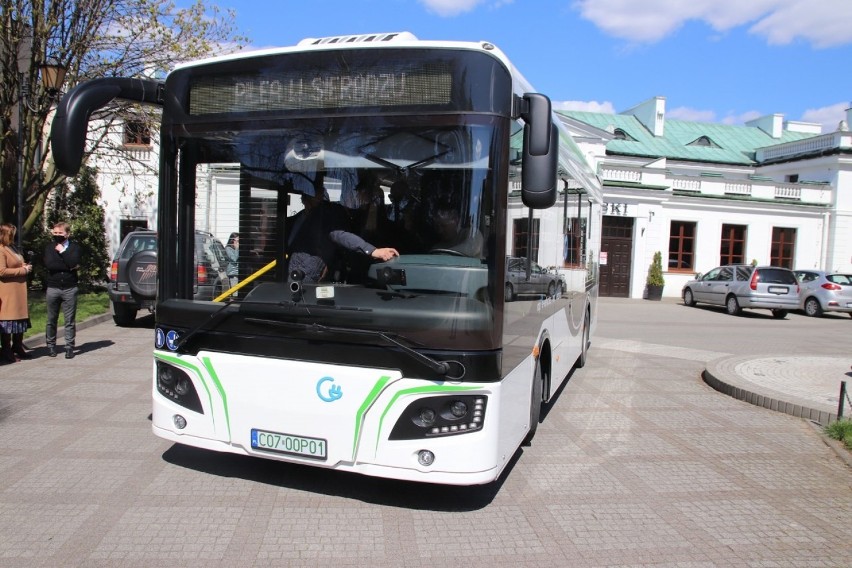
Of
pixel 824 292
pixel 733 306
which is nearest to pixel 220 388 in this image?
pixel 733 306

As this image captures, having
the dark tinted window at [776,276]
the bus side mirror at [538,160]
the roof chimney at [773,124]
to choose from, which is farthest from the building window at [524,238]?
the roof chimney at [773,124]

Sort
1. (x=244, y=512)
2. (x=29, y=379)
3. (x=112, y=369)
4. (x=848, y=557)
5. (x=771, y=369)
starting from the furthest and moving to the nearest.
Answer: (x=771, y=369) < (x=112, y=369) < (x=29, y=379) < (x=244, y=512) < (x=848, y=557)

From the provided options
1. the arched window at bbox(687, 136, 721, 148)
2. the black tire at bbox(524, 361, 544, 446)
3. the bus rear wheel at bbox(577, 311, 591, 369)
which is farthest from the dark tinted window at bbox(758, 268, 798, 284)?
the arched window at bbox(687, 136, 721, 148)

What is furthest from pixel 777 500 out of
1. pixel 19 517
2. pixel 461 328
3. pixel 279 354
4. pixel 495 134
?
pixel 19 517

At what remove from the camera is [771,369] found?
32.9 feet

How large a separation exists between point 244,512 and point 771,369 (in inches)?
342

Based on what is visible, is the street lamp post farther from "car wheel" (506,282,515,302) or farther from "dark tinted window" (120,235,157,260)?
"car wheel" (506,282,515,302)

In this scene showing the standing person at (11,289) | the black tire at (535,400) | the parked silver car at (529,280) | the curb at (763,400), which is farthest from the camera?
the standing person at (11,289)

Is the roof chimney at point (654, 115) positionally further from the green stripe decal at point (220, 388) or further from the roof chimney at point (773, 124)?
the green stripe decal at point (220, 388)

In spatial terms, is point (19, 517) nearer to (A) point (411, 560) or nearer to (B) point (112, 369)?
(A) point (411, 560)

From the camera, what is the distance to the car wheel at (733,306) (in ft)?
73.5

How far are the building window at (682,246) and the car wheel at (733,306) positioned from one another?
24.9 feet

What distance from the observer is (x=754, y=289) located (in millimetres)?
21547

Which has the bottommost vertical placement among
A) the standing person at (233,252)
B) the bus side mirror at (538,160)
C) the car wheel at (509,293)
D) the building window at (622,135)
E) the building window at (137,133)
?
the car wheel at (509,293)
